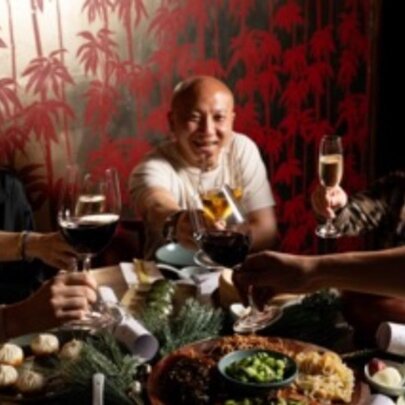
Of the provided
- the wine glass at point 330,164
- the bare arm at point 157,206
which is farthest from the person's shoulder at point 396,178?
the bare arm at point 157,206

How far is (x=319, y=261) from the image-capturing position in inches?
48.4

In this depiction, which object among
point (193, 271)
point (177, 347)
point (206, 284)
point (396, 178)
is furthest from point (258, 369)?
point (396, 178)

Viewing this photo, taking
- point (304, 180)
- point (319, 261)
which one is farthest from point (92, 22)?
point (319, 261)

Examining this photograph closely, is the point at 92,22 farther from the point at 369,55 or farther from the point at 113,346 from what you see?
the point at 113,346

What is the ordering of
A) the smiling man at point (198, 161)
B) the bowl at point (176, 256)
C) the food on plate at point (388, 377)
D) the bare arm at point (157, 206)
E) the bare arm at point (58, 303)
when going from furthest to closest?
1. the smiling man at point (198, 161)
2. the bare arm at point (157, 206)
3. the bowl at point (176, 256)
4. the bare arm at point (58, 303)
5. the food on plate at point (388, 377)

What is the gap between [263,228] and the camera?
2.45 meters

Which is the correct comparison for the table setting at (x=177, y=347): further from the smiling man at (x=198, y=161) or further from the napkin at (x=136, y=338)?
the smiling man at (x=198, y=161)

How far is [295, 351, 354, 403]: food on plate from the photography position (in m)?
0.99

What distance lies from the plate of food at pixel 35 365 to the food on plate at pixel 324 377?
0.38 m

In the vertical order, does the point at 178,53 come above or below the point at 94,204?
above

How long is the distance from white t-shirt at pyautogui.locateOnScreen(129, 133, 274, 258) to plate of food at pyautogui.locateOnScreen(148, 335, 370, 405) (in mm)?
1298

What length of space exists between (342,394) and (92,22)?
7.68ft

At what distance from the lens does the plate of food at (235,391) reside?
984mm

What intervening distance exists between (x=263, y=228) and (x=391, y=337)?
1307 mm
